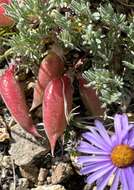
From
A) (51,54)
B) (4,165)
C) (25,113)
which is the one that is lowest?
(4,165)

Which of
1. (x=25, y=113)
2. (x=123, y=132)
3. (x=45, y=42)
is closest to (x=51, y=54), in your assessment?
(x=45, y=42)

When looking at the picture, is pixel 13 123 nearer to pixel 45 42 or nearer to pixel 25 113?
pixel 25 113

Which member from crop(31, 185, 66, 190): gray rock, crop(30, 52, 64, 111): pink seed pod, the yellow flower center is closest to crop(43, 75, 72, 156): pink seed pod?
crop(30, 52, 64, 111): pink seed pod

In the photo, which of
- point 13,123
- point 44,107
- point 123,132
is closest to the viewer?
point 123,132

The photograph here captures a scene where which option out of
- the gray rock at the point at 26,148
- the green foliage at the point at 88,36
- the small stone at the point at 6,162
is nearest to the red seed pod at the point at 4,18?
the green foliage at the point at 88,36

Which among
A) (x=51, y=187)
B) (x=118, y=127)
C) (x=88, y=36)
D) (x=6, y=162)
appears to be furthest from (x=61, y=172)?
(x=88, y=36)

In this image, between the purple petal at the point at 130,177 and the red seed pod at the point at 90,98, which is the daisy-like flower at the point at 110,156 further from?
the red seed pod at the point at 90,98
